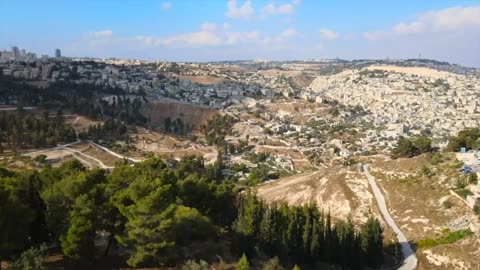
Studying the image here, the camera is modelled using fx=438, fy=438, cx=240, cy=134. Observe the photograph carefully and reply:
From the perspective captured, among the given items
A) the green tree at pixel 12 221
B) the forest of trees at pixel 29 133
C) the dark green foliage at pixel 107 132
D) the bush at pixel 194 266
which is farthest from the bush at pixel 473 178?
the dark green foliage at pixel 107 132

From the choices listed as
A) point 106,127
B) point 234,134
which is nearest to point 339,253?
point 106,127

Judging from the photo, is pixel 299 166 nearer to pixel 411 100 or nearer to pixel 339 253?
pixel 339 253

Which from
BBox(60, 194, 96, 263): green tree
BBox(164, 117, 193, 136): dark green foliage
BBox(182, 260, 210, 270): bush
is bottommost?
BBox(164, 117, 193, 136): dark green foliage

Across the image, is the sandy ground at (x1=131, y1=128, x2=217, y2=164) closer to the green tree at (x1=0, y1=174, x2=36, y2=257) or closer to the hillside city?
the hillside city

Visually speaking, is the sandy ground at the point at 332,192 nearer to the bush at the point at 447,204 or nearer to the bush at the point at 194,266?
the bush at the point at 447,204

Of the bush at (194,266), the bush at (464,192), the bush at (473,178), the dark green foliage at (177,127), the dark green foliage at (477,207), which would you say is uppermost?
the bush at (194,266)

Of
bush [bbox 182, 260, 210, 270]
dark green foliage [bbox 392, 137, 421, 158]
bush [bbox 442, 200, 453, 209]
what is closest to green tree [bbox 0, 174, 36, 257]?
bush [bbox 182, 260, 210, 270]
